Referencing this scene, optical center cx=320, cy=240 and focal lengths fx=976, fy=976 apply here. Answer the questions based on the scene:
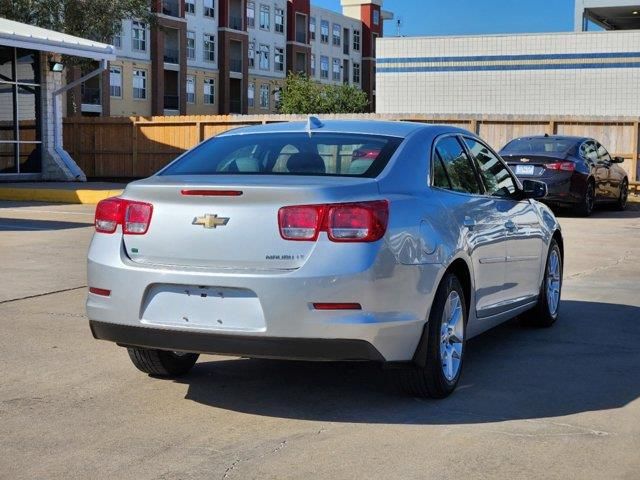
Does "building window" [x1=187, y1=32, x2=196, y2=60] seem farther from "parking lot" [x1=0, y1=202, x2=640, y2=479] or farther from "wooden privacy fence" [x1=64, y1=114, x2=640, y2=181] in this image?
"parking lot" [x1=0, y1=202, x2=640, y2=479]

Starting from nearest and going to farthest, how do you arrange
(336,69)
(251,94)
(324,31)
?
1. (251,94)
2. (324,31)
3. (336,69)

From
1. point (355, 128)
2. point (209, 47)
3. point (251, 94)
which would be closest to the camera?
point (355, 128)

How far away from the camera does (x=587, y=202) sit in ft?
60.6

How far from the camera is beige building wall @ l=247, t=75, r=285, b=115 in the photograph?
66.1m

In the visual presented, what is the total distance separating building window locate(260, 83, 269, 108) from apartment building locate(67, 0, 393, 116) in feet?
0.23

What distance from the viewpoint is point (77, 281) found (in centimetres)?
959

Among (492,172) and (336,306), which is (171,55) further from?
(336,306)

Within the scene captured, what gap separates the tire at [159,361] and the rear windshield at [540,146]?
13.1 meters

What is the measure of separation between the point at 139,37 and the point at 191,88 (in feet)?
18.8

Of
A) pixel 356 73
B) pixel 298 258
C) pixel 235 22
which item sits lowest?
pixel 298 258

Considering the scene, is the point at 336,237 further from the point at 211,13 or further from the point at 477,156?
the point at 211,13

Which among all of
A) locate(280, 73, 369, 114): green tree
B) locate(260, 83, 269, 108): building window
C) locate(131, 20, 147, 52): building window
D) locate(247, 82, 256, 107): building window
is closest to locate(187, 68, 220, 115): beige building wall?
locate(247, 82, 256, 107): building window

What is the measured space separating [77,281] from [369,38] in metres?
76.8

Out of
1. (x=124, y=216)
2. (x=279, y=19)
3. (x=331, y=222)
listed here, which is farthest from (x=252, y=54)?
(x=331, y=222)
